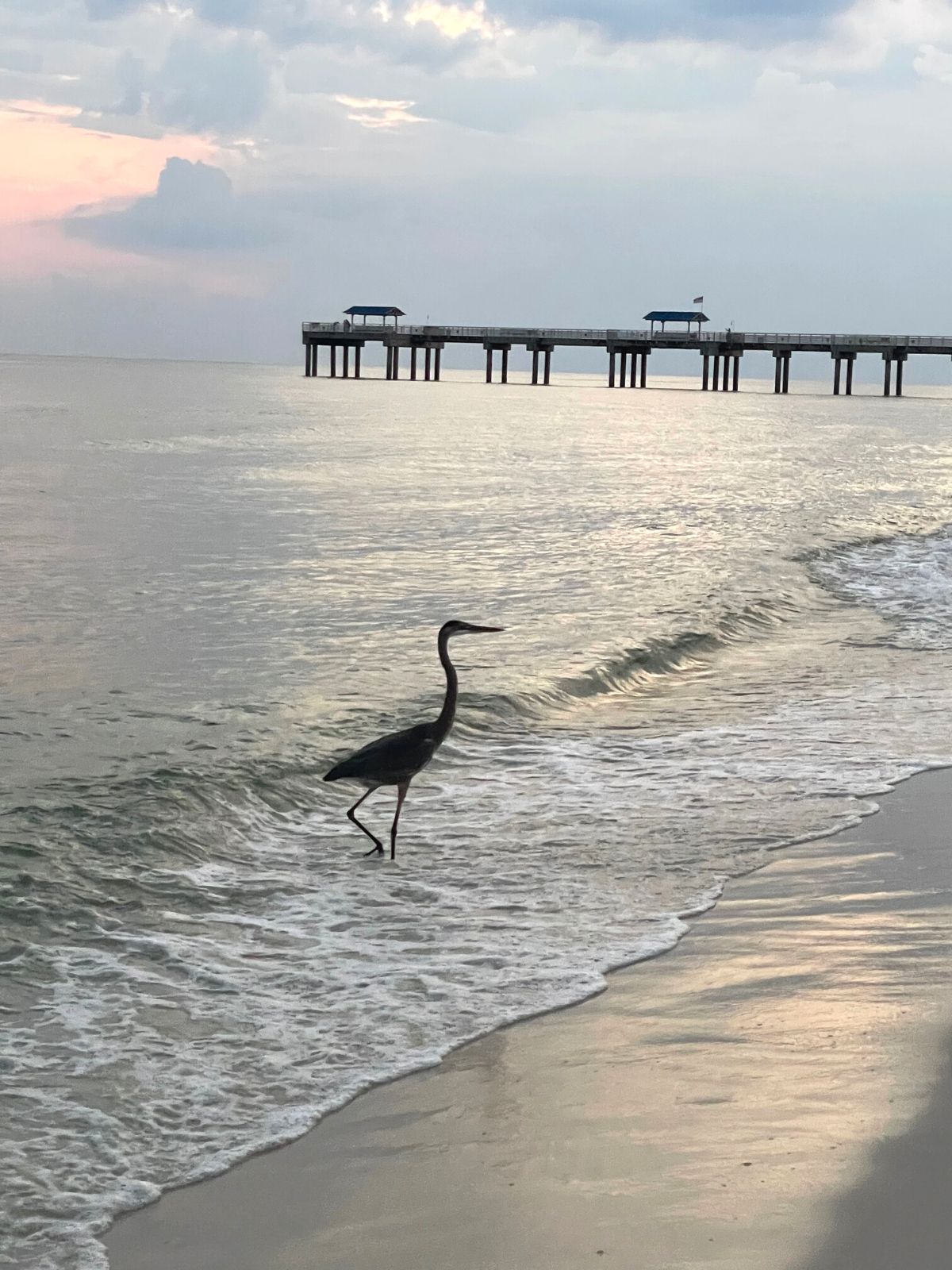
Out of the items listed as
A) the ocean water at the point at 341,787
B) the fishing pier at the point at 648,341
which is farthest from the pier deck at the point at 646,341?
the ocean water at the point at 341,787

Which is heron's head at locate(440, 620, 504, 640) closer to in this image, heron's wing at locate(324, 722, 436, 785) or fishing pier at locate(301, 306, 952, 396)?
heron's wing at locate(324, 722, 436, 785)

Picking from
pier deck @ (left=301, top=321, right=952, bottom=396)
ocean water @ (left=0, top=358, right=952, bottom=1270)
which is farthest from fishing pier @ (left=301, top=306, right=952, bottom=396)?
ocean water @ (left=0, top=358, right=952, bottom=1270)

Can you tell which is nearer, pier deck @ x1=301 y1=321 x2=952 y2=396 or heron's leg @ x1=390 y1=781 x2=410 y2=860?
heron's leg @ x1=390 y1=781 x2=410 y2=860

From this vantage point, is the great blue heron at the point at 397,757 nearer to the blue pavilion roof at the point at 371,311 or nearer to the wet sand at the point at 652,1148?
the wet sand at the point at 652,1148

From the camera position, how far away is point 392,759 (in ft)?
21.0

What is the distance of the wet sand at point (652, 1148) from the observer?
3322 mm

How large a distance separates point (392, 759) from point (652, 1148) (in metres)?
2.89

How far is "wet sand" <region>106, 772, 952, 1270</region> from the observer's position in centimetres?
332

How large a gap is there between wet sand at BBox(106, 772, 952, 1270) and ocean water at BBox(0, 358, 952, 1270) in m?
0.20

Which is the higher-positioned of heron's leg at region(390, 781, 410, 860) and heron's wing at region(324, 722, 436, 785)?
heron's wing at region(324, 722, 436, 785)

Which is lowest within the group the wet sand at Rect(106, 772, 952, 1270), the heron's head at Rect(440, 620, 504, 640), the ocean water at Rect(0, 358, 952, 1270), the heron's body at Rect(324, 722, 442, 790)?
the ocean water at Rect(0, 358, 952, 1270)

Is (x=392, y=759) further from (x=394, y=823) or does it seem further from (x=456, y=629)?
(x=456, y=629)

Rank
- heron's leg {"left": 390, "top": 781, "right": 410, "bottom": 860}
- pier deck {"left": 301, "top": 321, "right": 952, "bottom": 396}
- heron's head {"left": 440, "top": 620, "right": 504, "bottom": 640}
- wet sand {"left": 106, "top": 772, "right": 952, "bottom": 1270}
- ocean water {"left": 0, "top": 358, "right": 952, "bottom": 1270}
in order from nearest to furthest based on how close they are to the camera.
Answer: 1. wet sand {"left": 106, "top": 772, "right": 952, "bottom": 1270}
2. ocean water {"left": 0, "top": 358, "right": 952, "bottom": 1270}
3. heron's head {"left": 440, "top": 620, "right": 504, "bottom": 640}
4. heron's leg {"left": 390, "top": 781, "right": 410, "bottom": 860}
5. pier deck {"left": 301, "top": 321, "right": 952, "bottom": 396}

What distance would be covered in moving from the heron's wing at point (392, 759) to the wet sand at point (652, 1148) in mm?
1670
